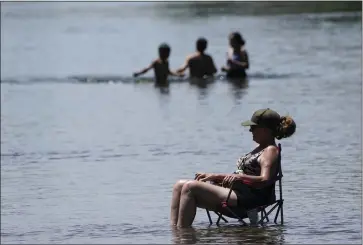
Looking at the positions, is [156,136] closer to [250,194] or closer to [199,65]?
[199,65]

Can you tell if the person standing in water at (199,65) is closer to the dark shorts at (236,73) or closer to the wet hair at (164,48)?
the dark shorts at (236,73)

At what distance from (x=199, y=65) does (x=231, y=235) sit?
17807 millimetres

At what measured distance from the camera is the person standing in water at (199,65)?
3014 centimetres

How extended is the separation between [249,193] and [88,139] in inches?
365

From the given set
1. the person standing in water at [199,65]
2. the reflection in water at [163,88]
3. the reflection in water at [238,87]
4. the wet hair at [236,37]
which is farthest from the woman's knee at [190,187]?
the person standing in water at [199,65]

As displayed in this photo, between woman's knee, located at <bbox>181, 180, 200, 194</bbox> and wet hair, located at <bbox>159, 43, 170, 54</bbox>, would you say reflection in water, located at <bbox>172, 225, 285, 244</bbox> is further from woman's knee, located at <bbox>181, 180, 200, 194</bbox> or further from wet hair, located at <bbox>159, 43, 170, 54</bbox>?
wet hair, located at <bbox>159, 43, 170, 54</bbox>

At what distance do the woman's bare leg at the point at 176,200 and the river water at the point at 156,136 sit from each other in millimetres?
152

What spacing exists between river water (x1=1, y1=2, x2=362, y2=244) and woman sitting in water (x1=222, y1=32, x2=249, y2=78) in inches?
15.8

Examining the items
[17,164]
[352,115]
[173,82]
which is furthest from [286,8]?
[17,164]

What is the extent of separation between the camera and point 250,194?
12.5 m

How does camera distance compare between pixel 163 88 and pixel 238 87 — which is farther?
→ pixel 163 88

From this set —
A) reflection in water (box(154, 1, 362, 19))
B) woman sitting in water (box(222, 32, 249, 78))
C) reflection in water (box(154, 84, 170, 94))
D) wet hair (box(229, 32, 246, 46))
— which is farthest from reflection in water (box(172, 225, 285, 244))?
reflection in water (box(154, 1, 362, 19))

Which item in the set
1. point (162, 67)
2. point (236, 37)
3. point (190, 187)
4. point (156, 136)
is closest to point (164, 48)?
point (162, 67)

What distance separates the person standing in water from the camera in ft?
98.9
